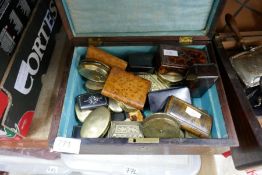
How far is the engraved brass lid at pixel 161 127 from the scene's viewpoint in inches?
28.2

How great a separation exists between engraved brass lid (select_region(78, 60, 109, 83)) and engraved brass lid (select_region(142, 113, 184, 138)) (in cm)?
24

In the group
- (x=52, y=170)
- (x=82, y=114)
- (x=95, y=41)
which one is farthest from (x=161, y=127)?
(x=52, y=170)

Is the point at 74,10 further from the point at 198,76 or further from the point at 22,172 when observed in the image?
the point at 22,172

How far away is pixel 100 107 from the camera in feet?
2.74

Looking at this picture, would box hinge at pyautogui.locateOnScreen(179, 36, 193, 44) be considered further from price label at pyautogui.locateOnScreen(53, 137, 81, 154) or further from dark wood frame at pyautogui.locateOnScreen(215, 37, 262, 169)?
price label at pyautogui.locateOnScreen(53, 137, 81, 154)

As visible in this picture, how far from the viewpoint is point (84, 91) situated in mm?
950

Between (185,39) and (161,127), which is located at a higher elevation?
(185,39)

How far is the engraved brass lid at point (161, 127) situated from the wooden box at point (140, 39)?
4 centimetres

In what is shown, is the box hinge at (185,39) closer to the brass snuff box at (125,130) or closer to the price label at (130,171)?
the brass snuff box at (125,130)

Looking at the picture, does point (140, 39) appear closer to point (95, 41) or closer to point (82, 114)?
point (95, 41)

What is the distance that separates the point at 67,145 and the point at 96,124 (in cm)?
12

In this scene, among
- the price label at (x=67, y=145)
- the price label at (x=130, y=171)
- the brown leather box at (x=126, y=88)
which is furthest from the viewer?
the price label at (x=130, y=171)

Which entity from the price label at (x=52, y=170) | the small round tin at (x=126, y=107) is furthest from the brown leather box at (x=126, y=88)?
the price label at (x=52, y=170)

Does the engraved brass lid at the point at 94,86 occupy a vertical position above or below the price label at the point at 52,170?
above
